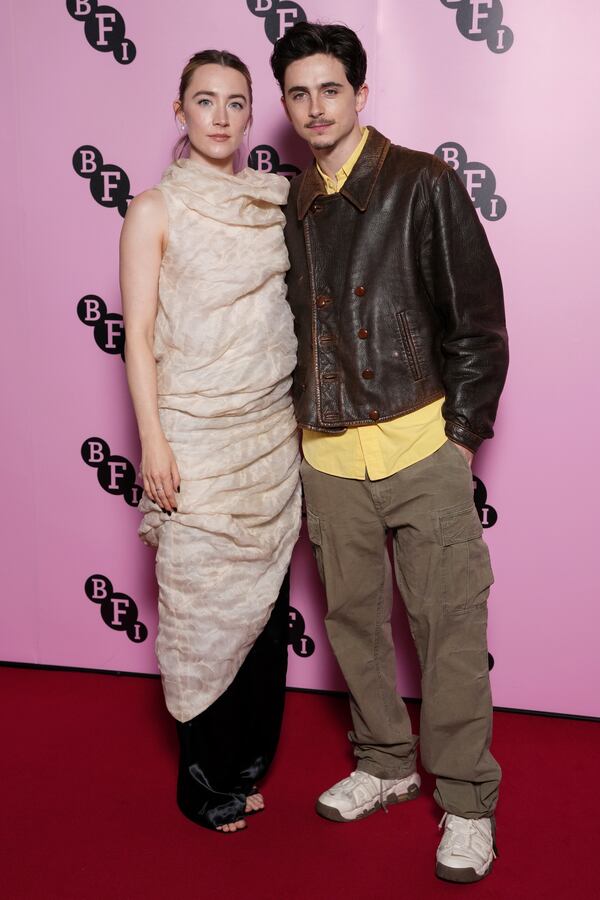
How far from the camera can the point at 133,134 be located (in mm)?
2734

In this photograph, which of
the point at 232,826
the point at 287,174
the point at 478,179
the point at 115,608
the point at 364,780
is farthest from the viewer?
the point at 115,608

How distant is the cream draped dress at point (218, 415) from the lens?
209 centimetres

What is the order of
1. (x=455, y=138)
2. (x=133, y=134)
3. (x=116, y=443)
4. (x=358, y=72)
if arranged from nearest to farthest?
(x=358, y=72) → (x=455, y=138) → (x=133, y=134) → (x=116, y=443)

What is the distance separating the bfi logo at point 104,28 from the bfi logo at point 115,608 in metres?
1.64

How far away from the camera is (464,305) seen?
206 cm

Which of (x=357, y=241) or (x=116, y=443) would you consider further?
(x=116, y=443)

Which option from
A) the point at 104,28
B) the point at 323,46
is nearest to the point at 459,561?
the point at 323,46

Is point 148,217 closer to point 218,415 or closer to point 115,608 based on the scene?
point 218,415

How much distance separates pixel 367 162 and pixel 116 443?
1301 millimetres

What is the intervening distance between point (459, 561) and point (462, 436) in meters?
0.29

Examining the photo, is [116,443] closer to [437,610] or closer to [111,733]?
[111,733]

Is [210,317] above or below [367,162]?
below

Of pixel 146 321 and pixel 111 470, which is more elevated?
pixel 146 321

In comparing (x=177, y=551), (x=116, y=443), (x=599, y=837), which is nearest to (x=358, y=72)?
(x=177, y=551)
